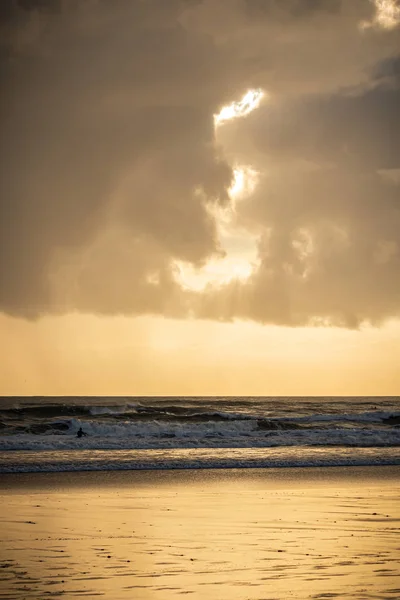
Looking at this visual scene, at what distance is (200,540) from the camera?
561 inches

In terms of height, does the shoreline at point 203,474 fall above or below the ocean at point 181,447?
below

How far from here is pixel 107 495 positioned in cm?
2131

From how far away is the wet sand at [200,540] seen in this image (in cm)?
1074

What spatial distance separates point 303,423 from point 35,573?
182ft

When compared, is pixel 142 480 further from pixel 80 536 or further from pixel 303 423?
pixel 303 423

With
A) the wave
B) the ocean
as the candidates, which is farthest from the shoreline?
the ocean

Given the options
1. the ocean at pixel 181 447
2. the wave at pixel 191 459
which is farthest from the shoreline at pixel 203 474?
the ocean at pixel 181 447

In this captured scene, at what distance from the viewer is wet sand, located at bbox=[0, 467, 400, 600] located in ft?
35.2

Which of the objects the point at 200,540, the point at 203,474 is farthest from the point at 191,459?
the point at 200,540

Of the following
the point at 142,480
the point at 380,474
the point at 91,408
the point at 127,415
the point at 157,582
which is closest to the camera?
the point at 157,582

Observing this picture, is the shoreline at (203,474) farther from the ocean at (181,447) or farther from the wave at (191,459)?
the ocean at (181,447)

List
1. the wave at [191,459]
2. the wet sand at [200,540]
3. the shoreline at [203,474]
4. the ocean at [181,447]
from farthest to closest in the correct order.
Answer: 1. the ocean at [181,447]
2. the wave at [191,459]
3. the shoreline at [203,474]
4. the wet sand at [200,540]

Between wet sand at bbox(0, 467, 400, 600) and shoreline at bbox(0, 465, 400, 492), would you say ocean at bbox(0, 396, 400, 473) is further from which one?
wet sand at bbox(0, 467, 400, 600)

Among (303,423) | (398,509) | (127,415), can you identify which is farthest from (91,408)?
(398,509)
